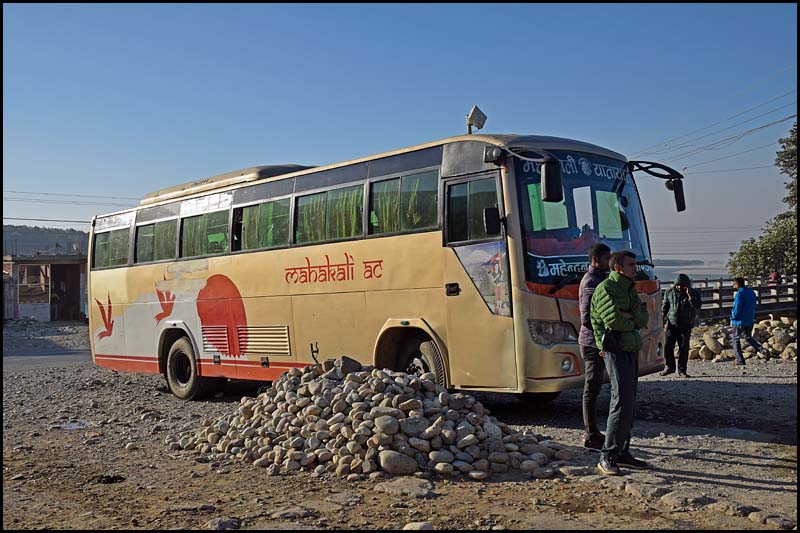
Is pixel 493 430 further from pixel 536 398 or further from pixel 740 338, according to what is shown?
pixel 740 338

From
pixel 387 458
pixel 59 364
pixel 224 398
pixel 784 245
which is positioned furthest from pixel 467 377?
pixel 784 245

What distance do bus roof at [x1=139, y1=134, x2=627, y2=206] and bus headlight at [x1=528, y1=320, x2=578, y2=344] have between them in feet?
6.79

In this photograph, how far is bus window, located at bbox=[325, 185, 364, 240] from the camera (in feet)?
36.4

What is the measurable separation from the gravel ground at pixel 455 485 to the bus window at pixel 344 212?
3187 mm

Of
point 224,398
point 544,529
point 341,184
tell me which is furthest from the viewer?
point 224,398

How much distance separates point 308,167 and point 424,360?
437 centimetres

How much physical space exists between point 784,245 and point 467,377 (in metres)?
35.9

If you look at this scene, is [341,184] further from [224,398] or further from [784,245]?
[784,245]

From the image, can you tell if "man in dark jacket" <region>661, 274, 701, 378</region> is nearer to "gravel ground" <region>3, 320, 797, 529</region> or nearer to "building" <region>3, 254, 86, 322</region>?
"gravel ground" <region>3, 320, 797, 529</region>

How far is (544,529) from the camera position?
550 cm

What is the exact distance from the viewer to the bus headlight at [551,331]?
9.01m

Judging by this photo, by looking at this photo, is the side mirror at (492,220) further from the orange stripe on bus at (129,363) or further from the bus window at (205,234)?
the orange stripe on bus at (129,363)

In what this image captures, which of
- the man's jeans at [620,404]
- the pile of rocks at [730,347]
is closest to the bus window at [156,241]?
the man's jeans at [620,404]

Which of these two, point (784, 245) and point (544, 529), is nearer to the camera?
point (544, 529)
